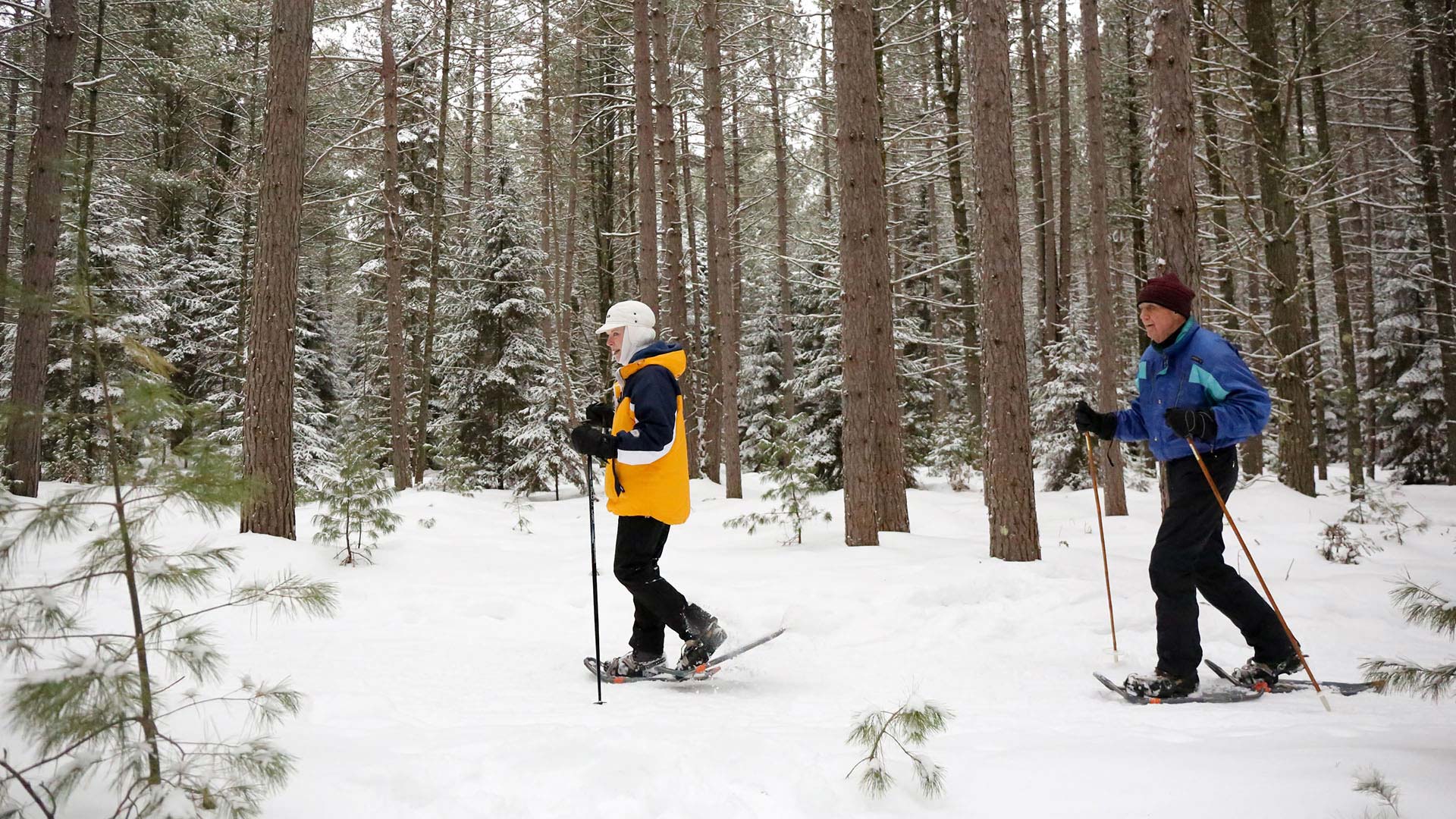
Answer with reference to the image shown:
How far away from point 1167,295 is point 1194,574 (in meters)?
1.51

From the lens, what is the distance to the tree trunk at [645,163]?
13.0 metres

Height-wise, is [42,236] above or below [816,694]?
above

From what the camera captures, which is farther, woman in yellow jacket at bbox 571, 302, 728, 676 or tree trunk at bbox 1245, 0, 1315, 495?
tree trunk at bbox 1245, 0, 1315, 495

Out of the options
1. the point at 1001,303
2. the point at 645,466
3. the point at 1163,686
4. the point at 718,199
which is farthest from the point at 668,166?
the point at 1163,686

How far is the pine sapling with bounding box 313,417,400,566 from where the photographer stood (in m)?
8.16

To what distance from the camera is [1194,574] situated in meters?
4.33

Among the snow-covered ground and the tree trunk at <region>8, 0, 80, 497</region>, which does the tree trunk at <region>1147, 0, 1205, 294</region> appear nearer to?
the snow-covered ground

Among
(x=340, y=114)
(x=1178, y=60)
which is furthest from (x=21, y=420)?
(x=340, y=114)

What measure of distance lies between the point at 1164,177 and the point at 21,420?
755cm

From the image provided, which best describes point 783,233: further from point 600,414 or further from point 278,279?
point 600,414

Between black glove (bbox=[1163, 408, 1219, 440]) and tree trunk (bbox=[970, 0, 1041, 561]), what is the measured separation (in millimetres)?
3157

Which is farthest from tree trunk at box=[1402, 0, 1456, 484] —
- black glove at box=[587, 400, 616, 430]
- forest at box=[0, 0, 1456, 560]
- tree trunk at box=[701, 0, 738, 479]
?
black glove at box=[587, 400, 616, 430]

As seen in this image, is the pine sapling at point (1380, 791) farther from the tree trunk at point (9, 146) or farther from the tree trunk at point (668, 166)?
the tree trunk at point (9, 146)

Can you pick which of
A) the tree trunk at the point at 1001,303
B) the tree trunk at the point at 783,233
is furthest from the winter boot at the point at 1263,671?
the tree trunk at the point at 783,233
